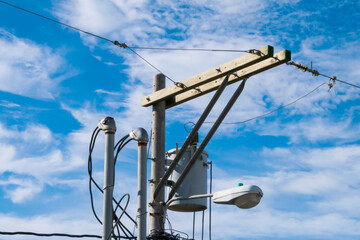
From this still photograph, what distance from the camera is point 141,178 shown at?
9.04 meters

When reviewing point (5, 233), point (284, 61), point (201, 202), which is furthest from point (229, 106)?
point (5, 233)

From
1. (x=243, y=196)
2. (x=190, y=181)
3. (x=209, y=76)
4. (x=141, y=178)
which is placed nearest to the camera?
(x=141, y=178)

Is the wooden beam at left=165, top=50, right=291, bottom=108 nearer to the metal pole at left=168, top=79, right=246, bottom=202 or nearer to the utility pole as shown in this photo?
the utility pole

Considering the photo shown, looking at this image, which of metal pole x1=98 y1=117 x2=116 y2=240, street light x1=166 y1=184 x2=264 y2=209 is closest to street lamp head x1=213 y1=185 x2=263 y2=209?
street light x1=166 y1=184 x2=264 y2=209

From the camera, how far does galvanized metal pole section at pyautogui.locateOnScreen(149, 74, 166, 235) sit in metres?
10.9

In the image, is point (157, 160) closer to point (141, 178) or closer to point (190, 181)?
point (190, 181)

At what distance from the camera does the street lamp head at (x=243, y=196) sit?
385 inches

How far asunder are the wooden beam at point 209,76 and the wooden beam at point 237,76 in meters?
0.19

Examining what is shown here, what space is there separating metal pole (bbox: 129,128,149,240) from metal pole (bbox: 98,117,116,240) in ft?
1.23

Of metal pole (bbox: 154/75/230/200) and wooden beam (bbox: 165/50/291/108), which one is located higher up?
wooden beam (bbox: 165/50/291/108)

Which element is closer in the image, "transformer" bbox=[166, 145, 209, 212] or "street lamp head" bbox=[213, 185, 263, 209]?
"street lamp head" bbox=[213, 185, 263, 209]

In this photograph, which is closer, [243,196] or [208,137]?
[243,196]

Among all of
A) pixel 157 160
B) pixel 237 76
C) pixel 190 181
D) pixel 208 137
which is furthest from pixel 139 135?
pixel 190 181

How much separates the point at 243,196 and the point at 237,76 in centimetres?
192
